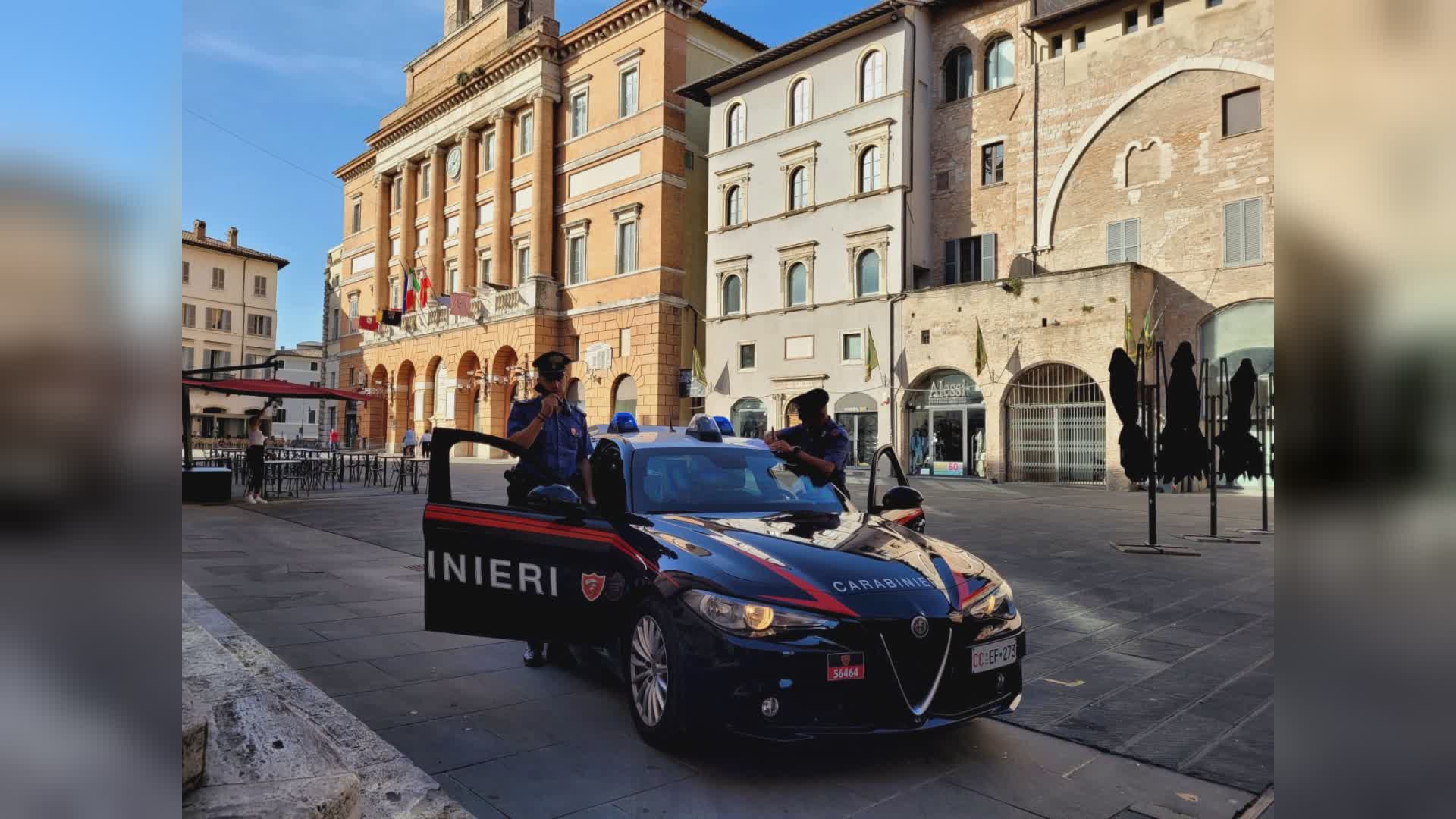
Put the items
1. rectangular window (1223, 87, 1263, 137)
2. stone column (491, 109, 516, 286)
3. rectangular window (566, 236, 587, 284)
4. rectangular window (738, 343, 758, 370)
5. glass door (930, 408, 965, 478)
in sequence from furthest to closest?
stone column (491, 109, 516, 286) < rectangular window (566, 236, 587, 284) < rectangular window (738, 343, 758, 370) < glass door (930, 408, 965, 478) < rectangular window (1223, 87, 1263, 137)

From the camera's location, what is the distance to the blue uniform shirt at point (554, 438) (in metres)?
5.87

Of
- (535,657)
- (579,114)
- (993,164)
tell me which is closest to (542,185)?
(579,114)

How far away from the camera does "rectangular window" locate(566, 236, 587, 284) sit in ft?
126

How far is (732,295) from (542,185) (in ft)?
40.1

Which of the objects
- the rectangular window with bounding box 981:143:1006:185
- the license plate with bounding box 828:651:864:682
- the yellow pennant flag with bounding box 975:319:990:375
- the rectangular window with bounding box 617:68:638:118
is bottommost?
the license plate with bounding box 828:651:864:682

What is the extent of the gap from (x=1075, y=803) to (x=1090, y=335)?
21750 mm

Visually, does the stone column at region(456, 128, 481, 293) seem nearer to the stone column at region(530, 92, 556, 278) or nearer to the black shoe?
the stone column at region(530, 92, 556, 278)

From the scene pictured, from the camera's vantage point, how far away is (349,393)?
1902cm

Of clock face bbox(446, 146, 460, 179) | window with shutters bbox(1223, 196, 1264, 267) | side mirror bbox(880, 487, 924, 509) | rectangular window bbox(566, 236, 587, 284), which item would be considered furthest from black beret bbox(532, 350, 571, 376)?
clock face bbox(446, 146, 460, 179)

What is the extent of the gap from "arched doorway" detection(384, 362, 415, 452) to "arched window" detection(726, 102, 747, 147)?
2438cm

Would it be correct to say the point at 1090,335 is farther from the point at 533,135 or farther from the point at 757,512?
the point at 533,135

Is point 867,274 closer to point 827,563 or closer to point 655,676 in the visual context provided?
point 827,563

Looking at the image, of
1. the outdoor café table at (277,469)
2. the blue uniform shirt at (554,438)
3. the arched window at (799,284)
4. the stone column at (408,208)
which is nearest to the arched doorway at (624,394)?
the arched window at (799,284)

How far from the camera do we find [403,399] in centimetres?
4850
